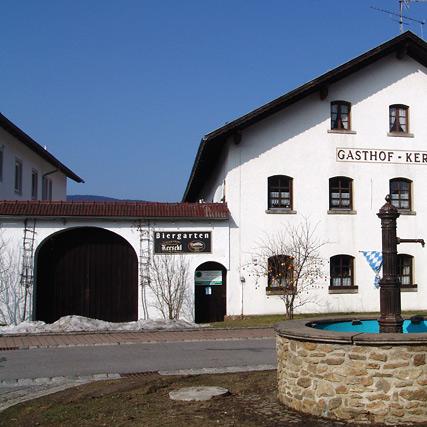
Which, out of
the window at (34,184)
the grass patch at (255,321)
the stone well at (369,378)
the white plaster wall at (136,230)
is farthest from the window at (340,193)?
the stone well at (369,378)

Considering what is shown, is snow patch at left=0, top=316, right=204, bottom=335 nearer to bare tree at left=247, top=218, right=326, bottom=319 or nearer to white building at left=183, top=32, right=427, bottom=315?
white building at left=183, top=32, right=427, bottom=315

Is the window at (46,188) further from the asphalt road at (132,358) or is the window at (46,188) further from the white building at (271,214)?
the asphalt road at (132,358)

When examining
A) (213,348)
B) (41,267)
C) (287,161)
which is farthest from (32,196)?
(213,348)

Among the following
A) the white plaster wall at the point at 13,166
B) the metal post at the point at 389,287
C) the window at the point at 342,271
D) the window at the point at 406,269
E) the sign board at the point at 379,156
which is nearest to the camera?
the metal post at the point at 389,287

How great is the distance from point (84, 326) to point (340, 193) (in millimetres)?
10777

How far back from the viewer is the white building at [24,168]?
27.4 meters

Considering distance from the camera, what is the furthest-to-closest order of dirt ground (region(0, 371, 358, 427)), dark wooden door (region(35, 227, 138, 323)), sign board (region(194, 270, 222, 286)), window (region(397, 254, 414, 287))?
1. window (region(397, 254, 414, 287))
2. sign board (region(194, 270, 222, 286))
3. dark wooden door (region(35, 227, 138, 323))
4. dirt ground (region(0, 371, 358, 427))

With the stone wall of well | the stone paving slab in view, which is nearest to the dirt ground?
the stone wall of well

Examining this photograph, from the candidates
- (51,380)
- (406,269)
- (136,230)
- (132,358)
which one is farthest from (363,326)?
(406,269)

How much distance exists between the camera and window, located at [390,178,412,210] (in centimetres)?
2497

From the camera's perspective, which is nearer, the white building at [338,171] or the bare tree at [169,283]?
the bare tree at [169,283]

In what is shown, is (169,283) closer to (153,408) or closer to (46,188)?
(153,408)

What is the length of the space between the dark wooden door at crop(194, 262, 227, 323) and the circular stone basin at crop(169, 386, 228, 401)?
13.9 m

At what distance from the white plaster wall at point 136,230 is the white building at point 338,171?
480 millimetres
